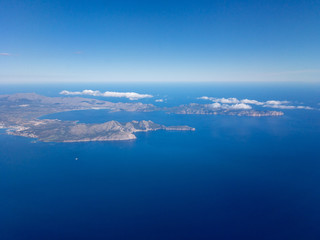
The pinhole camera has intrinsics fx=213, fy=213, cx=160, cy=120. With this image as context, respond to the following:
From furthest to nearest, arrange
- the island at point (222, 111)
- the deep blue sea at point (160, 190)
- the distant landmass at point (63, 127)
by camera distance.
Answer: the island at point (222, 111)
the distant landmass at point (63, 127)
the deep blue sea at point (160, 190)

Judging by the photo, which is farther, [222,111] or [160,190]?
[222,111]

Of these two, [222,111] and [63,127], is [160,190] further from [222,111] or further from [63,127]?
[222,111]

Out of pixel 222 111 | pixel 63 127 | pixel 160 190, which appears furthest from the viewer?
pixel 222 111

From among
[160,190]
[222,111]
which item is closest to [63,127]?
[160,190]

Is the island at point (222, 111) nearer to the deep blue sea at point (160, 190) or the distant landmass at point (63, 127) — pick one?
the distant landmass at point (63, 127)

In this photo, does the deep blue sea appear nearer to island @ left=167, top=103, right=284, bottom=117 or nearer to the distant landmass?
the distant landmass

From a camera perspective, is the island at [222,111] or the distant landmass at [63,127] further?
the island at [222,111]

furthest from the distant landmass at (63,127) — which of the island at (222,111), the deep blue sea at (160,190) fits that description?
the deep blue sea at (160,190)

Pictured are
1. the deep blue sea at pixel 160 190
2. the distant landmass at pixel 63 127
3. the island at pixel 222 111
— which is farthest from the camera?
the island at pixel 222 111
